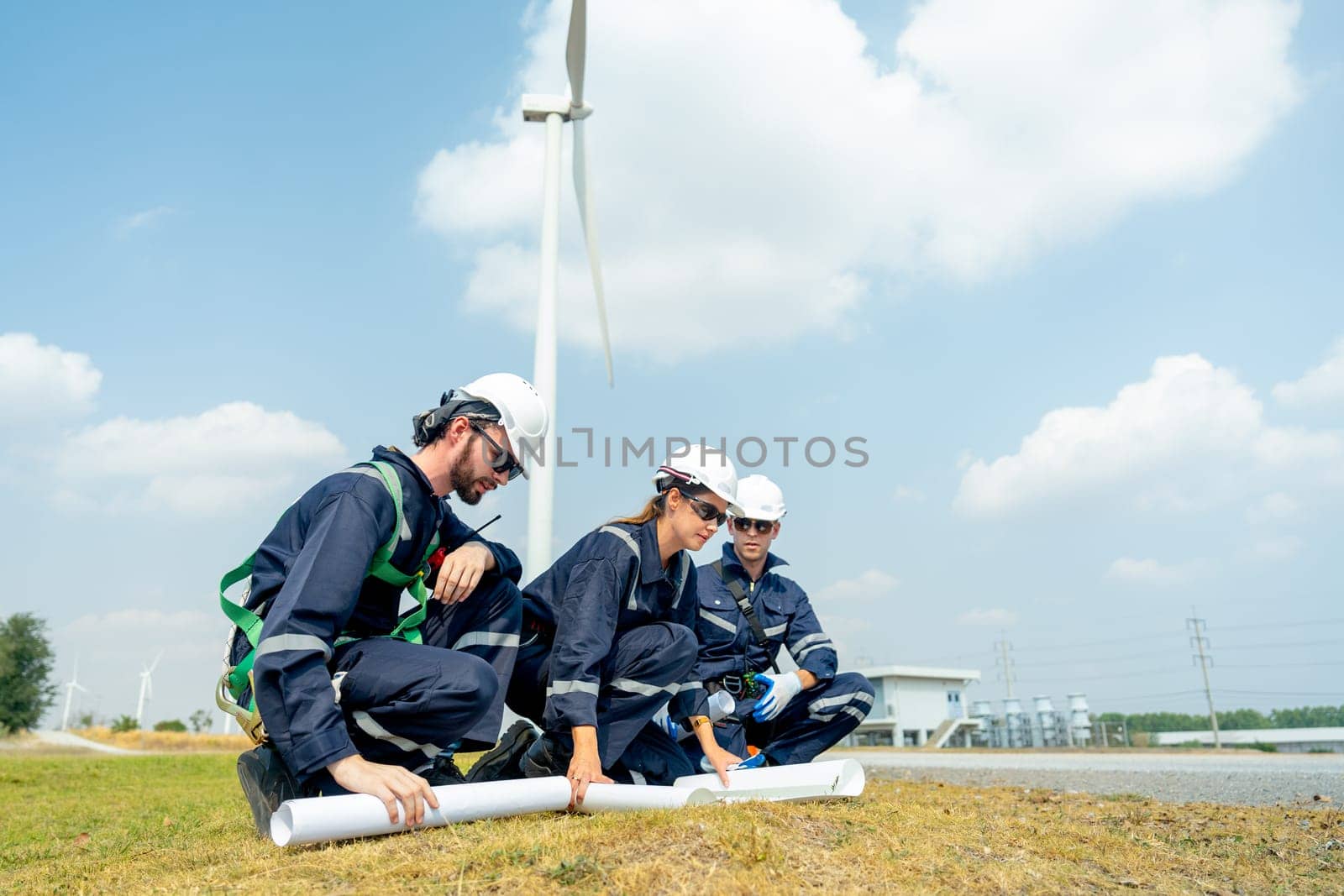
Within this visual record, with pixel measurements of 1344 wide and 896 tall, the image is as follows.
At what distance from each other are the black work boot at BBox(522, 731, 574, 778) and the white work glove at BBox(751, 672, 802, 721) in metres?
1.91

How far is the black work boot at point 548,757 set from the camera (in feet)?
16.1

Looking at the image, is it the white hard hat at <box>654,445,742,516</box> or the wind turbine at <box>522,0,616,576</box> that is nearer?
the white hard hat at <box>654,445,742,516</box>

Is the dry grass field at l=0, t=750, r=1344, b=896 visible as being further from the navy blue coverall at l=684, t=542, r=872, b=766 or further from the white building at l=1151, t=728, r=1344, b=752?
the white building at l=1151, t=728, r=1344, b=752

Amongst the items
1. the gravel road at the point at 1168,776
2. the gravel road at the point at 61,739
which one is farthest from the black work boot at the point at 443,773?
the gravel road at the point at 61,739

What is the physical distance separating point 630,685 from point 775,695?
173 centimetres

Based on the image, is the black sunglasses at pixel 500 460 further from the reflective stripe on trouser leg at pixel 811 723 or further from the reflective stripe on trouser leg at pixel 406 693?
the reflective stripe on trouser leg at pixel 811 723

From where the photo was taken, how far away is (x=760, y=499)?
6910 mm

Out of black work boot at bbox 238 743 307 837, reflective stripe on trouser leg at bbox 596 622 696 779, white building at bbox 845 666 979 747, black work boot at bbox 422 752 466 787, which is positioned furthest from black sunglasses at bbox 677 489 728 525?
white building at bbox 845 666 979 747

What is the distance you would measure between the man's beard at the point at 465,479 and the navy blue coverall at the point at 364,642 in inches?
4.2

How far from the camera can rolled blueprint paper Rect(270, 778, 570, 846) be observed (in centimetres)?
343

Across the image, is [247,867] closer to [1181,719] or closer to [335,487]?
[335,487]

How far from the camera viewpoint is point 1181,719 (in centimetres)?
5794

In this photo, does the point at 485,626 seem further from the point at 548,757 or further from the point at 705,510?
the point at 705,510

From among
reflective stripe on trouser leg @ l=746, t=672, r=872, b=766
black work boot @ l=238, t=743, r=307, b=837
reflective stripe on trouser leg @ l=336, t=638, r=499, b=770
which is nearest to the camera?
reflective stripe on trouser leg @ l=336, t=638, r=499, b=770
